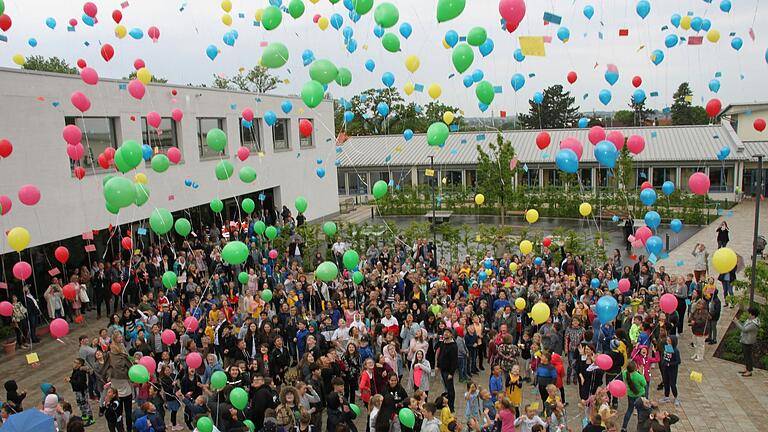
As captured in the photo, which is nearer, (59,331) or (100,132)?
(59,331)

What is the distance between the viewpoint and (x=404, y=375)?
10148 mm

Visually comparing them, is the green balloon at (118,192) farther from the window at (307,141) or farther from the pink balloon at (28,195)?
the window at (307,141)

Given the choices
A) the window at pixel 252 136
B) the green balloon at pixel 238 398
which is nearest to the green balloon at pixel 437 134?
the green balloon at pixel 238 398

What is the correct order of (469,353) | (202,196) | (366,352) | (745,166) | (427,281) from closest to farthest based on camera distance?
1. (366,352)
2. (469,353)
3. (427,281)
4. (202,196)
5. (745,166)

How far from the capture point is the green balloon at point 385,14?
1017 cm

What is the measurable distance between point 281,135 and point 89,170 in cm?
1021

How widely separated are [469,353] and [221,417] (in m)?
4.30

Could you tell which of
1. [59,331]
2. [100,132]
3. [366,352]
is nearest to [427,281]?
[366,352]

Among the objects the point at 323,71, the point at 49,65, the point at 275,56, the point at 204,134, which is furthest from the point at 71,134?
the point at 49,65

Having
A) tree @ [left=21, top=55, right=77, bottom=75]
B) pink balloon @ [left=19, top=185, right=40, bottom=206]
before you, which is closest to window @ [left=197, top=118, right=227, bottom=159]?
pink balloon @ [left=19, top=185, right=40, bottom=206]

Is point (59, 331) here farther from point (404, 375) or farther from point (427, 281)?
point (427, 281)

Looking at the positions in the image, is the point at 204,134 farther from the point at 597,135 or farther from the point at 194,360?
the point at 597,135

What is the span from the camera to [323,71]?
1008cm

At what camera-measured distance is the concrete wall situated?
13.3m
